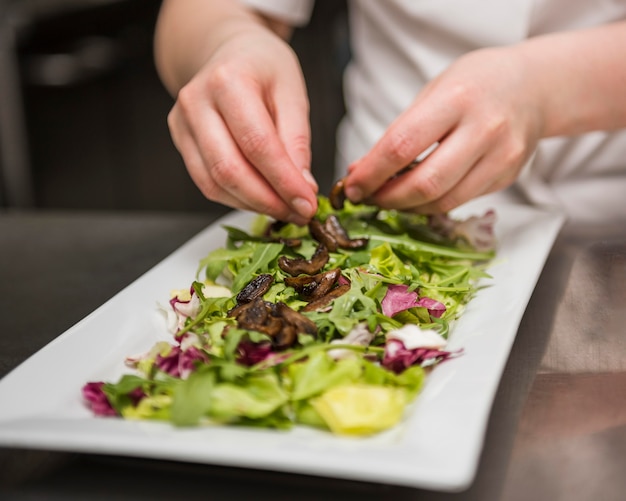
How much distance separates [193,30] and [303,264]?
2.02 feet

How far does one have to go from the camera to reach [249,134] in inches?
36.8

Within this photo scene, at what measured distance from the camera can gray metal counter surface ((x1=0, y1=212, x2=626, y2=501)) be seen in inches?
Answer: 22.3

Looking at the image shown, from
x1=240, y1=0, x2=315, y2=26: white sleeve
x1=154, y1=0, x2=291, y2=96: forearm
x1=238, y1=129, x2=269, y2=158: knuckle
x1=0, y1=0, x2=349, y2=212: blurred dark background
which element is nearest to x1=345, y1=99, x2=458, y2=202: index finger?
x1=238, y1=129, x2=269, y2=158: knuckle

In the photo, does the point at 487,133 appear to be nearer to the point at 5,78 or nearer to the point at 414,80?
the point at 414,80

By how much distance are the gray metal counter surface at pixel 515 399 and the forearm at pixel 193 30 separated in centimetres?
32

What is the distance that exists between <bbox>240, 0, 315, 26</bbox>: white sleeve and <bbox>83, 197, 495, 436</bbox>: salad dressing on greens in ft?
1.85

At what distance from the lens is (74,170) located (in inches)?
134

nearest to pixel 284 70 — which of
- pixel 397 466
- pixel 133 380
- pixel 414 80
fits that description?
pixel 414 80

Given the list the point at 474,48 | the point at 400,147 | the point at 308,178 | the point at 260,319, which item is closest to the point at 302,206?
the point at 308,178

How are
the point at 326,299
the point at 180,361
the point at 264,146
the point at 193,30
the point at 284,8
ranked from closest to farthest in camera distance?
1. the point at 180,361
2. the point at 326,299
3. the point at 264,146
4. the point at 193,30
5. the point at 284,8

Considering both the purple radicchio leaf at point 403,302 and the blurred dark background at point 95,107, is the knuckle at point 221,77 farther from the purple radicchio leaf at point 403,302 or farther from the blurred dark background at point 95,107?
the blurred dark background at point 95,107

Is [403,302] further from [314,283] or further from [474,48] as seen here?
[474,48]

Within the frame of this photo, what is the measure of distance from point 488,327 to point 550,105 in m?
0.44

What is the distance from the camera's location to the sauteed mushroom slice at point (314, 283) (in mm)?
809
